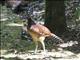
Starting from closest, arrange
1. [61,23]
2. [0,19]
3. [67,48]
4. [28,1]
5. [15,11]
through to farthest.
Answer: [67,48]
[61,23]
[0,19]
[15,11]
[28,1]

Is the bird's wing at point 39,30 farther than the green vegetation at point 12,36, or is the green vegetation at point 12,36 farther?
the green vegetation at point 12,36

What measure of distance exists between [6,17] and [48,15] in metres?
2.54

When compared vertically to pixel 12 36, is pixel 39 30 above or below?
above

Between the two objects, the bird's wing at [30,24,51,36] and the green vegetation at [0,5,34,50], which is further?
the green vegetation at [0,5,34,50]

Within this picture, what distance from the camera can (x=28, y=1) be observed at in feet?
40.5

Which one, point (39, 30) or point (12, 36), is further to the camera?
point (12, 36)

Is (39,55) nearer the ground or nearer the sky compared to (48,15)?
nearer the ground

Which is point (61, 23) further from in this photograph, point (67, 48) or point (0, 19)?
point (0, 19)

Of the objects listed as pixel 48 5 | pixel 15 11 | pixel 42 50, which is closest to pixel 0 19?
pixel 15 11

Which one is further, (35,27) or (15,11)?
(15,11)

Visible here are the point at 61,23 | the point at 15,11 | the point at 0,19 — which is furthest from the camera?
the point at 15,11

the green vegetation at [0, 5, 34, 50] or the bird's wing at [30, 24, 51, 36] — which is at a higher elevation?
the bird's wing at [30, 24, 51, 36]

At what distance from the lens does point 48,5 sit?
27.2ft

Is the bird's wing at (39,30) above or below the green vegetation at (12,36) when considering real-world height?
above
